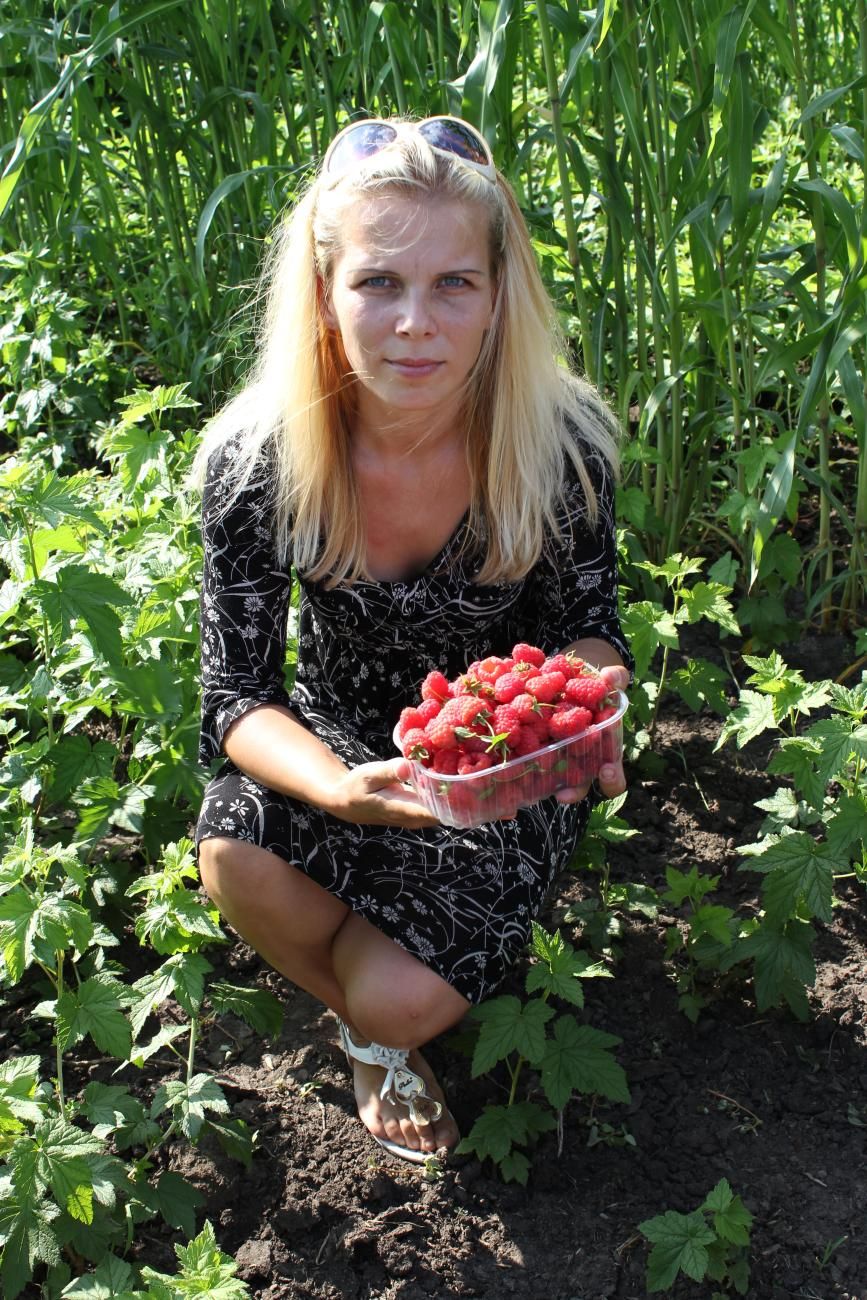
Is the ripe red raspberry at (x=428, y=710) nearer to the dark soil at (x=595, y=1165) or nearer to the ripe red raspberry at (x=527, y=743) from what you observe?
the ripe red raspberry at (x=527, y=743)

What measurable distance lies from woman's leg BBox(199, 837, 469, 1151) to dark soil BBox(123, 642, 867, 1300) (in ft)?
0.20

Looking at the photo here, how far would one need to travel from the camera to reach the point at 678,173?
2.71 meters

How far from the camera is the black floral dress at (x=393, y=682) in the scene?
1.94 metres

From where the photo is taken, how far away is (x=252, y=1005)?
199cm

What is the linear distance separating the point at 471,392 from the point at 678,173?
96cm

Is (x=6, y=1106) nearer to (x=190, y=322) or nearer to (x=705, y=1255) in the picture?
(x=705, y=1255)

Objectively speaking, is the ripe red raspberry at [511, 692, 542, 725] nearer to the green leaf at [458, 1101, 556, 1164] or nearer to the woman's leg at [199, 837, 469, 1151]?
the woman's leg at [199, 837, 469, 1151]

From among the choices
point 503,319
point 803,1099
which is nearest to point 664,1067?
point 803,1099

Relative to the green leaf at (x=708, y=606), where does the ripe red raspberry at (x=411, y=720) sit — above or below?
above

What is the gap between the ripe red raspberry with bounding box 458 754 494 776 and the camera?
162 centimetres

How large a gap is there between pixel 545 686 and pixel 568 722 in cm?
5

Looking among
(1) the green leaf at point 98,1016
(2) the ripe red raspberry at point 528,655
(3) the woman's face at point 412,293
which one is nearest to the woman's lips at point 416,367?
(3) the woman's face at point 412,293

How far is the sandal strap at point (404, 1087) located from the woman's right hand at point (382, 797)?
1.32 feet

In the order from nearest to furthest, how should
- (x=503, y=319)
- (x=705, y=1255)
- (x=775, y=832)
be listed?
1. (x=705, y=1255)
2. (x=503, y=319)
3. (x=775, y=832)
